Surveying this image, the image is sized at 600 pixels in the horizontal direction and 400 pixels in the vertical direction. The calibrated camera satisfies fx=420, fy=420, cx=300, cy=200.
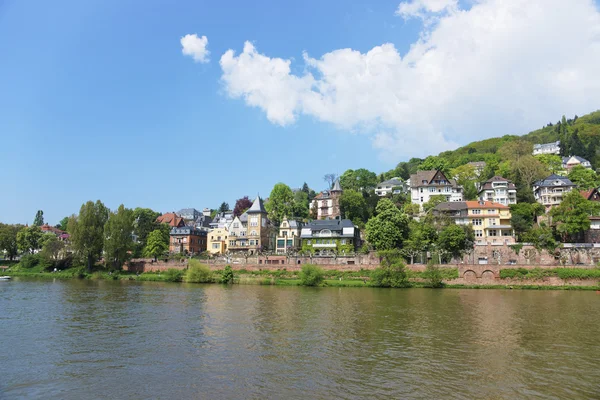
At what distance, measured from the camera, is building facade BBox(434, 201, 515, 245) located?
71000mm

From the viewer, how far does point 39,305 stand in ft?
129

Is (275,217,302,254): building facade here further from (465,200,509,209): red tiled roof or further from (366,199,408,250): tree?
(465,200,509,209): red tiled roof

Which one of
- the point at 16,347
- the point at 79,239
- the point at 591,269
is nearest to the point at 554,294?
the point at 591,269

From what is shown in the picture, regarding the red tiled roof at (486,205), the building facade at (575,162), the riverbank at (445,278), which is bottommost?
the riverbank at (445,278)

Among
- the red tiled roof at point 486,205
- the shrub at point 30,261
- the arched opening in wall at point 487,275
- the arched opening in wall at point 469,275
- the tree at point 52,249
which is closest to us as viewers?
the arched opening in wall at point 487,275

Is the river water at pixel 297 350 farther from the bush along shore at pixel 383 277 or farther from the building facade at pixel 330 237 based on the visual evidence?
the building facade at pixel 330 237

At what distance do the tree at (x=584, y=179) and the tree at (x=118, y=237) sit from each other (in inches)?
3459

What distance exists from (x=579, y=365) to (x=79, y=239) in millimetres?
78540

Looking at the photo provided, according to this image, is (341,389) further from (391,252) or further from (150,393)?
(391,252)

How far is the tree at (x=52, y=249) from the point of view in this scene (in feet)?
273

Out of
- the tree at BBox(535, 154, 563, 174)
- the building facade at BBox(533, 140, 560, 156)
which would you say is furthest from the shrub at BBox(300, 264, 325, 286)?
the building facade at BBox(533, 140, 560, 156)

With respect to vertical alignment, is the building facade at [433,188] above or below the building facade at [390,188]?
below

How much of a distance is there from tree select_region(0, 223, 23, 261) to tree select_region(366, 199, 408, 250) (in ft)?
256

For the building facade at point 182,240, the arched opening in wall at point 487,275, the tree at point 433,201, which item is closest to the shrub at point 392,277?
the arched opening in wall at point 487,275
